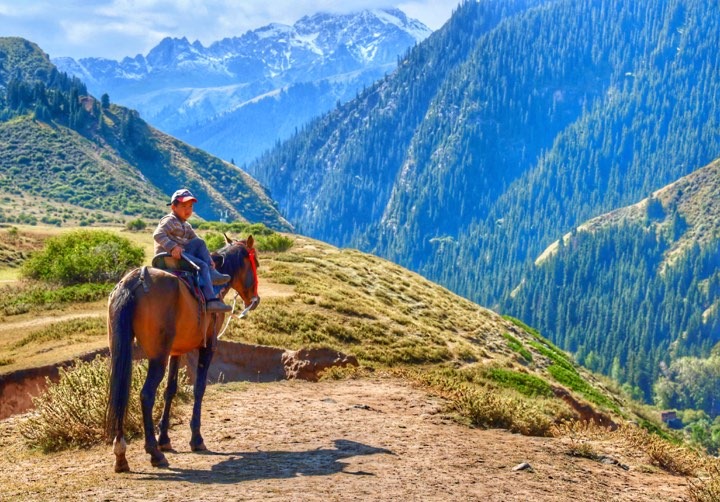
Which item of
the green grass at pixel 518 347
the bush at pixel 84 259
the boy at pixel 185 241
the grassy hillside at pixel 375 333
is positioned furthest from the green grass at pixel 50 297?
the boy at pixel 185 241

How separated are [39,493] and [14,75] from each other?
196102 mm

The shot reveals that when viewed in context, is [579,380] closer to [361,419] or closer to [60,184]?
[361,419]

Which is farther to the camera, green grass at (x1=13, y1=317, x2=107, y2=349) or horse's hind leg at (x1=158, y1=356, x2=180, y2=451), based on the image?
green grass at (x1=13, y1=317, x2=107, y2=349)

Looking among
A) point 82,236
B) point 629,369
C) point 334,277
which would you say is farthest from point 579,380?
point 629,369

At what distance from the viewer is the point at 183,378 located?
1622cm

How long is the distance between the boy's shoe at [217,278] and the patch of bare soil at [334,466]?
2764mm

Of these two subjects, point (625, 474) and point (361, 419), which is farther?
point (361, 419)

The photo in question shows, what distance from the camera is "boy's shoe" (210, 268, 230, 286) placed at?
13.5m

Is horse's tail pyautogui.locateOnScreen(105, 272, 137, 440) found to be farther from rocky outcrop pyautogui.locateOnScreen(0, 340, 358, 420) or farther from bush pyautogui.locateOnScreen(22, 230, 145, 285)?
bush pyautogui.locateOnScreen(22, 230, 145, 285)

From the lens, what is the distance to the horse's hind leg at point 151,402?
11.7 meters

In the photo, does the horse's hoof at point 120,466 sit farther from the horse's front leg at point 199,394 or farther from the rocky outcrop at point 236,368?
the rocky outcrop at point 236,368

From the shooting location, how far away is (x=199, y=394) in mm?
13164

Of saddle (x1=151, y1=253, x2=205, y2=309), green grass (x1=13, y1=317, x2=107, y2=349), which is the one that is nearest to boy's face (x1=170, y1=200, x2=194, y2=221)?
saddle (x1=151, y1=253, x2=205, y2=309)

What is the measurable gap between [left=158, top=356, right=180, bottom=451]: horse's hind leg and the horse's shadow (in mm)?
759
